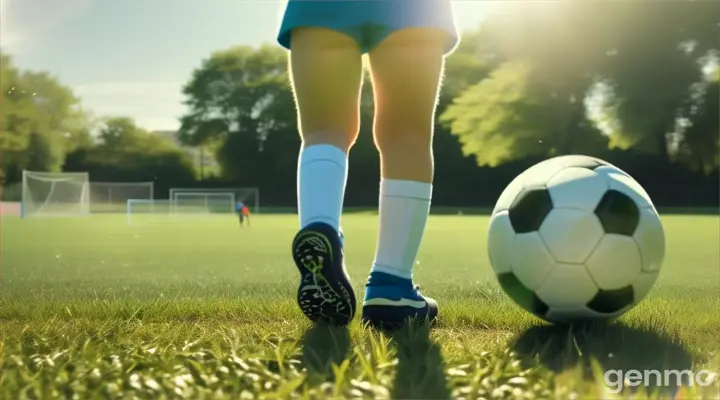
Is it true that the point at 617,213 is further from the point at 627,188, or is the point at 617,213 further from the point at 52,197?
the point at 52,197

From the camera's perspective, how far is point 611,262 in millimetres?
2094

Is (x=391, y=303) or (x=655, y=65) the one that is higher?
(x=655, y=65)

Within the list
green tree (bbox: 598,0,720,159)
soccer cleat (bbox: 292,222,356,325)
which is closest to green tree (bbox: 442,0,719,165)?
green tree (bbox: 598,0,720,159)

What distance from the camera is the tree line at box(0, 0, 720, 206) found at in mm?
26875

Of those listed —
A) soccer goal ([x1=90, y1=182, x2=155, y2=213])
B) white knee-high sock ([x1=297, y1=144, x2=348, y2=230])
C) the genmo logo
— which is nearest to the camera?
the genmo logo

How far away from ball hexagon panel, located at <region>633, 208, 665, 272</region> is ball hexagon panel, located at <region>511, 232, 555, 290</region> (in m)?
0.28

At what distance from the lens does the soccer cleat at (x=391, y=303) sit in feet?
7.13

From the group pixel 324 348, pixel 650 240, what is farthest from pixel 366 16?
pixel 650 240

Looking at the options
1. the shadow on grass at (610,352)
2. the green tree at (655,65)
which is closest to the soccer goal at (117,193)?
the green tree at (655,65)

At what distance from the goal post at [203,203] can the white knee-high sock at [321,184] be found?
24.1 m

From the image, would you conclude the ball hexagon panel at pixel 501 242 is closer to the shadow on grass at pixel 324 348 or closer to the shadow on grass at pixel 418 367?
the shadow on grass at pixel 418 367

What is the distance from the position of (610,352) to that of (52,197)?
24420 mm

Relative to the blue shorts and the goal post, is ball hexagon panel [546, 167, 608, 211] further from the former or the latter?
the goal post

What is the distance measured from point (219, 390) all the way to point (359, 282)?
2.69m
